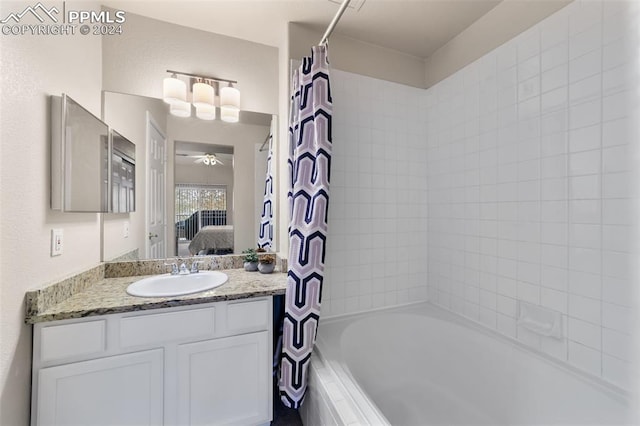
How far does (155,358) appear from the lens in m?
1.19

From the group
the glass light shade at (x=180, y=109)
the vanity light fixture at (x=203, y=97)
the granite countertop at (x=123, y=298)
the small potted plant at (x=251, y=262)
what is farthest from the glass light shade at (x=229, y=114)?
the granite countertop at (x=123, y=298)

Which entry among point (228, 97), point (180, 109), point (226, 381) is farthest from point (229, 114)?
point (226, 381)

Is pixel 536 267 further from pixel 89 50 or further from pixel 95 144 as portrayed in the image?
pixel 89 50

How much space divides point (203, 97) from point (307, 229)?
3.75ft

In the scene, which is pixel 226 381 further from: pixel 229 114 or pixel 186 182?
pixel 229 114

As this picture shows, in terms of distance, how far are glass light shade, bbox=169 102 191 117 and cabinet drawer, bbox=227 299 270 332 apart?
1273 millimetres

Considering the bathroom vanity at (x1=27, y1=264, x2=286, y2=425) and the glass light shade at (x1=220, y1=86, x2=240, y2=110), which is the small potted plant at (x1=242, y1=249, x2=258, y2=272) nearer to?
the bathroom vanity at (x1=27, y1=264, x2=286, y2=425)

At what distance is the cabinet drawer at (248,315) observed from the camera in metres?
1.30

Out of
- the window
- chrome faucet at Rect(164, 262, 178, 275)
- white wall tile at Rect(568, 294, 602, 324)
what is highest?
the window

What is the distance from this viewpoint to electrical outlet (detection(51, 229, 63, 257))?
1.15m

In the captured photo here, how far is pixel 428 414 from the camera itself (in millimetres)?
1503

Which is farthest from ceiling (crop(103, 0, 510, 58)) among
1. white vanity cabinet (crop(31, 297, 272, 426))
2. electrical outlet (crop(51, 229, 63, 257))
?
white vanity cabinet (crop(31, 297, 272, 426))

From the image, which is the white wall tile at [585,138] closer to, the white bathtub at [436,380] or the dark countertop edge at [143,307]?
the white bathtub at [436,380]

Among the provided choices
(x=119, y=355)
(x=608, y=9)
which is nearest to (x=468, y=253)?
(x=608, y=9)
